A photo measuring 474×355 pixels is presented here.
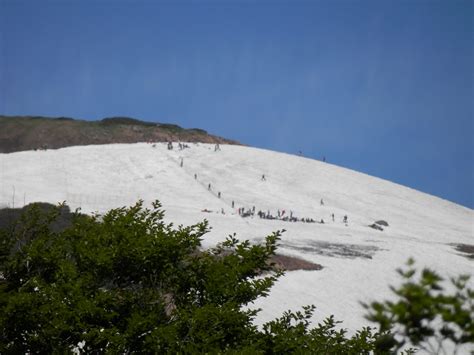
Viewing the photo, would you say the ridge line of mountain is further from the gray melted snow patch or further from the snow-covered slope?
the gray melted snow patch

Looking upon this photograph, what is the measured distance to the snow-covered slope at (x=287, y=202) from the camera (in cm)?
3172

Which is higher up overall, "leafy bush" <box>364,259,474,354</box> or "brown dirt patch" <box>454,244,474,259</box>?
"brown dirt patch" <box>454,244,474,259</box>

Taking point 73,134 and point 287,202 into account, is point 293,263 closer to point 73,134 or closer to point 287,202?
point 287,202

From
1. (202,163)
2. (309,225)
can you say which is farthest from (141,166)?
(309,225)

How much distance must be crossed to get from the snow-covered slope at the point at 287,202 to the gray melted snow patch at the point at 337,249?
3.7 inches

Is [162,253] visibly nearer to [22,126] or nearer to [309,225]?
[309,225]

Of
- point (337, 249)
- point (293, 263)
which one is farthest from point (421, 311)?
point (337, 249)

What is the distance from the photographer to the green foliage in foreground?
8312mm

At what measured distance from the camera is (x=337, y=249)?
132 ft

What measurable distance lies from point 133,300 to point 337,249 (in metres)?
32.9

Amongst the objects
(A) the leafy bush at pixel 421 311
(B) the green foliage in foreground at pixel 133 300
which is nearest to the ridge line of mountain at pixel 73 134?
(B) the green foliage in foreground at pixel 133 300

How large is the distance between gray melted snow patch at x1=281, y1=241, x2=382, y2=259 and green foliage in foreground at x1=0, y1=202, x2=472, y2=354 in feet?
93.9

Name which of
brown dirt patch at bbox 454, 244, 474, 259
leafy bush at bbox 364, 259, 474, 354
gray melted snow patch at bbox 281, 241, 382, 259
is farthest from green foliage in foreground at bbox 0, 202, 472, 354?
brown dirt patch at bbox 454, 244, 474, 259

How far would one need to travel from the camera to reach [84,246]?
1004 centimetres
